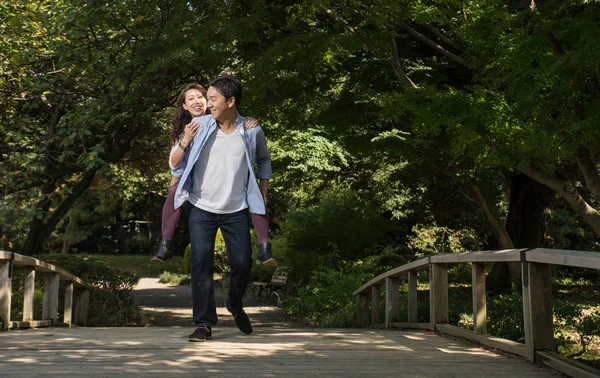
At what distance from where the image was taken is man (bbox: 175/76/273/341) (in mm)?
6309

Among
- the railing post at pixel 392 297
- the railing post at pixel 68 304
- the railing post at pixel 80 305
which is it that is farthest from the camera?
the railing post at pixel 80 305

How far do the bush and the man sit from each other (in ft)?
29.2

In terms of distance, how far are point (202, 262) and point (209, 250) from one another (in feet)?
0.38

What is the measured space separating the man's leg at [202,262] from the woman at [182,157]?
179mm

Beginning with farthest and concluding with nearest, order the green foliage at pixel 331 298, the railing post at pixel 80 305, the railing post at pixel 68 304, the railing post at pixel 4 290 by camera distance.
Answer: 1. the green foliage at pixel 331 298
2. the railing post at pixel 80 305
3. the railing post at pixel 68 304
4. the railing post at pixel 4 290

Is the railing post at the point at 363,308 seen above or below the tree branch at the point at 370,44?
below

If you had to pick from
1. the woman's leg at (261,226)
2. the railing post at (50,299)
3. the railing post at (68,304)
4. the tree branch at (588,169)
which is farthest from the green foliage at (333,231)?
the woman's leg at (261,226)

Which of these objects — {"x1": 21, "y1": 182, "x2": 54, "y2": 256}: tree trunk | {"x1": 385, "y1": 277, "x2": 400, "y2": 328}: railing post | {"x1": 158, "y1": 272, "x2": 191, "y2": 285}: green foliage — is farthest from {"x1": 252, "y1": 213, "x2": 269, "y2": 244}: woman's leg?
{"x1": 158, "y1": 272, "x2": 191, "y2": 285}: green foliage

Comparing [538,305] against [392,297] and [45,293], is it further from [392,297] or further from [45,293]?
[45,293]

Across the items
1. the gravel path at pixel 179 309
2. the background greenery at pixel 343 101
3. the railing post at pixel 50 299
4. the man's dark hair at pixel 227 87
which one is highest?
the background greenery at pixel 343 101

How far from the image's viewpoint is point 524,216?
19922 mm

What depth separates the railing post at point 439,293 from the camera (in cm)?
786

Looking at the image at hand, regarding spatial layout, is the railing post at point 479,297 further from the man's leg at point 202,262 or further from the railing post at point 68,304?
the railing post at point 68,304

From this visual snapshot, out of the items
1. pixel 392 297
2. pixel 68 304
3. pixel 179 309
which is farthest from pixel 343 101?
pixel 179 309
